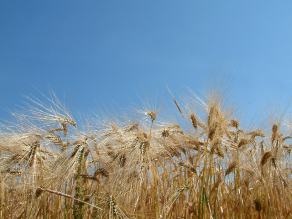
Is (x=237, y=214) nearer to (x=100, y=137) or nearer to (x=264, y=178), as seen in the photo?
(x=264, y=178)

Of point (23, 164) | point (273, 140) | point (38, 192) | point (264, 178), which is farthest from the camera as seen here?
point (273, 140)

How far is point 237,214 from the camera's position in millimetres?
3947

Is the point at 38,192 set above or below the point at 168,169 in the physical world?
below

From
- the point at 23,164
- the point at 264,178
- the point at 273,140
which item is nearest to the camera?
the point at 23,164

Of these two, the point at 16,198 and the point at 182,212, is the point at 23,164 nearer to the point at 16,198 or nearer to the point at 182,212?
the point at 16,198

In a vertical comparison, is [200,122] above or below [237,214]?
above

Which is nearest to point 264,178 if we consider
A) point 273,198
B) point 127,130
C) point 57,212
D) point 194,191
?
point 273,198

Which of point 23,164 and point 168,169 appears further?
point 168,169

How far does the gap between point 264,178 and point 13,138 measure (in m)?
1.99

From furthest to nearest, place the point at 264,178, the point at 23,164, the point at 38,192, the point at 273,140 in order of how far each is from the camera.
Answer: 1. the point at 273,140
2. the point at 264,178
3. the point at 23,164
4. the point at 38,192

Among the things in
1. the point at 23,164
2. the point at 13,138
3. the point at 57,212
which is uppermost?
the point at 13,138

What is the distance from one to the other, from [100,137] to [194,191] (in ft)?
2.71

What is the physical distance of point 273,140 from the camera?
419cm

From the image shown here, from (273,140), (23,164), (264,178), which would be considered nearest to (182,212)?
(264,178)
